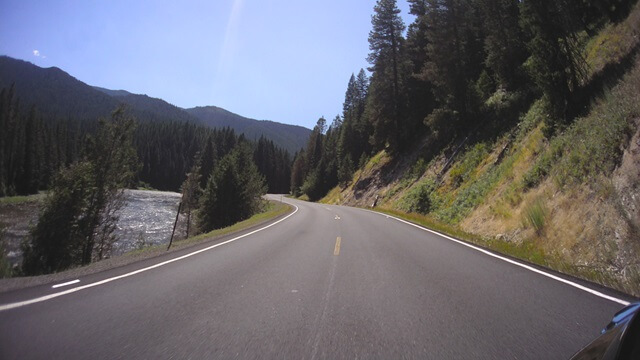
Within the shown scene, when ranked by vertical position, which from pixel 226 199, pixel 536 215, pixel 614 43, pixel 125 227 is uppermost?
pixel 614 43

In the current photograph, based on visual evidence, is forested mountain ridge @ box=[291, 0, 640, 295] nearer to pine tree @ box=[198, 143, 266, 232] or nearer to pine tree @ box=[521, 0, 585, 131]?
pine tree @ box=[521, 0, 585, 131]

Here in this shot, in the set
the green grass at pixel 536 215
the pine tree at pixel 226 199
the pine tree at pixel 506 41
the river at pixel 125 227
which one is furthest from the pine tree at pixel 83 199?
the pine tree at pixel 506 41

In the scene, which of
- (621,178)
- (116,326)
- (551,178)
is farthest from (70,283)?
(551,178)

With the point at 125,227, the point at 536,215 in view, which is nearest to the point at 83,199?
the point at 125,227

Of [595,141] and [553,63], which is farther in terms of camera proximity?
[553,63]

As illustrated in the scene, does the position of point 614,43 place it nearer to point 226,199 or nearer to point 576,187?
point 576,187

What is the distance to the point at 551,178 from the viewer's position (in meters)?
11.9

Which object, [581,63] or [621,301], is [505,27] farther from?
[621,301]

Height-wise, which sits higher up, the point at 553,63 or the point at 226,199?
the point at 553,63

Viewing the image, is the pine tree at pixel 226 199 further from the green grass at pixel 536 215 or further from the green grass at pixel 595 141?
the green grass at pixel 536 215

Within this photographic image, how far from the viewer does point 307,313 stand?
4.21 meters

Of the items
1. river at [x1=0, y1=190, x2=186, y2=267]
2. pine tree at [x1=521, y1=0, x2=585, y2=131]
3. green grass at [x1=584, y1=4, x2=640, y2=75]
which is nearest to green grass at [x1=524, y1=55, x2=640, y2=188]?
pine tree at [x1=521, y1=0, x2=585, y2=131]

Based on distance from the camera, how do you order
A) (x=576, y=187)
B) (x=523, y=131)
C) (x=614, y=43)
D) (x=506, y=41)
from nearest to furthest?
(x=576, y=187) < (x=614, y=43) < (x=523, y=131) < (x=506, y=41)

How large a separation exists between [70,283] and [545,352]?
7.00m
